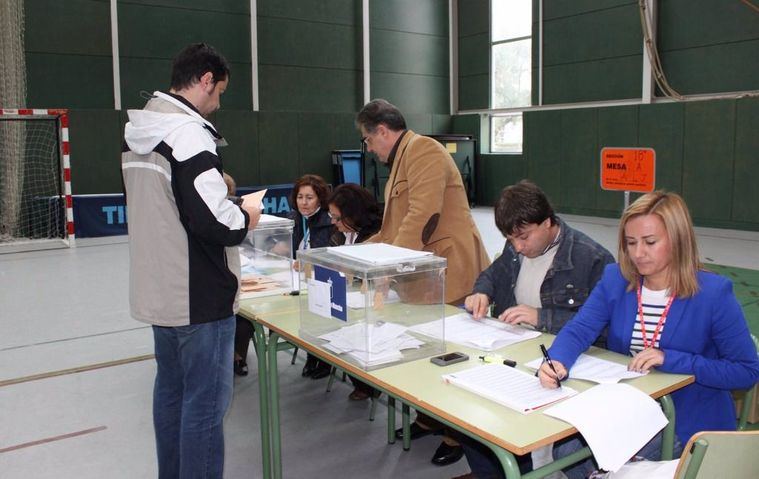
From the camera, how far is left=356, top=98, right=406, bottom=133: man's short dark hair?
3.08 metres

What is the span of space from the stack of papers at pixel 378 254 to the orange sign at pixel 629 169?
2354 millimetres

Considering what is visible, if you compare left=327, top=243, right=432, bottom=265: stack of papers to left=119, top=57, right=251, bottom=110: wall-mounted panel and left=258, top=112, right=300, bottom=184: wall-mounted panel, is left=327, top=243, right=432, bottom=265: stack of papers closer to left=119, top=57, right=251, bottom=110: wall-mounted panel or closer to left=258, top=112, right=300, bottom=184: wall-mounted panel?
left=119, top=57, right=251, bottom=110: wall-mounted panel

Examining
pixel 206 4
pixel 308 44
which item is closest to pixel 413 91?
pixel 308 44

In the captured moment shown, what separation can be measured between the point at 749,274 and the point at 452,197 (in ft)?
14.0

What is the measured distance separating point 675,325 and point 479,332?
64cm

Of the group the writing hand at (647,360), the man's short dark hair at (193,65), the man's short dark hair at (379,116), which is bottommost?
the writing hand at (647,360)

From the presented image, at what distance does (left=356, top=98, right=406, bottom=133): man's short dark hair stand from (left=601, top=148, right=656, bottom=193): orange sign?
5.84ft

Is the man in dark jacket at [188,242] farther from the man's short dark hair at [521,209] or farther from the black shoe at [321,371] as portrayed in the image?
the black shoe at [321,371]

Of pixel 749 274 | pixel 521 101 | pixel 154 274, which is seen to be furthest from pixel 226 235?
pixel 521 101

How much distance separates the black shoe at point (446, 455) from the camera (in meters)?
2.82

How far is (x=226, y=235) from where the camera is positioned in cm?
199

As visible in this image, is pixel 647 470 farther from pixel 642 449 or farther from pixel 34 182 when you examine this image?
pixel 34 182

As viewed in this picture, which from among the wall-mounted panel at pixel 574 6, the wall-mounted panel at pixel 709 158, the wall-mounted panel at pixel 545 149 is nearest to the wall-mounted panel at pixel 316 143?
the wall-mounted panel at pixel 545 149

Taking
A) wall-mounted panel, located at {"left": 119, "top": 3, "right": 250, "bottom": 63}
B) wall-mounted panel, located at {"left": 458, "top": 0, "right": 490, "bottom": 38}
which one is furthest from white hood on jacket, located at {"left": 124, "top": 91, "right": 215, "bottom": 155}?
wall-mounted panel, located at {"left": 458, "top": 0, "right": 490, "bottom": 38}
